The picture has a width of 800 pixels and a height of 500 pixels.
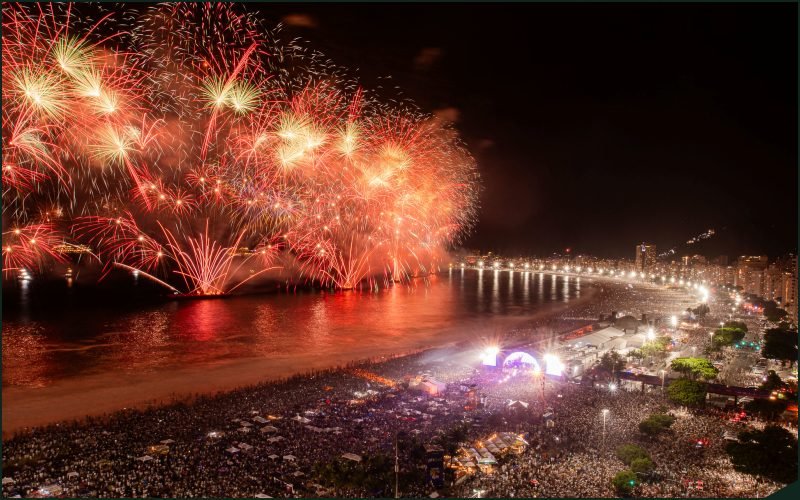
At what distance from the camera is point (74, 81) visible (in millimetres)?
11703

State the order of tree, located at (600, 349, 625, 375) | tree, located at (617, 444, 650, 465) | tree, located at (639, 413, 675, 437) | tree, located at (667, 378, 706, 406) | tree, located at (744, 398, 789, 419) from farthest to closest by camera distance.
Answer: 1. tree, located at (600, 349, 625, 375)
2. tree, located at (667, 378, 706, 406)
3. tree, located at (744, 398, 789, 419)
4. tree, located at (639, 413, 675, 437)
5. tree, located at (617, 444, 650, 465)

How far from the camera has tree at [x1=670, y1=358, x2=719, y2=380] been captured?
38.0ft

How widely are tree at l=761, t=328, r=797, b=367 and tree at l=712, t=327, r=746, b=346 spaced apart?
114 cm

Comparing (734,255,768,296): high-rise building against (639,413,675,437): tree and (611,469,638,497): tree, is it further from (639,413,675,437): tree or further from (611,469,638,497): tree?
(611,469,638,497): tree

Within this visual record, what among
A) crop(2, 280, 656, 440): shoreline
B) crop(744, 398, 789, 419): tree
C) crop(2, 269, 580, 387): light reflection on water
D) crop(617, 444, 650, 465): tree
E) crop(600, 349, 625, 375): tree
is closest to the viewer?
crop(617, 444, 650, 465): tree

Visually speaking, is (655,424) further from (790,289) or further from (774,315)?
(790,289)

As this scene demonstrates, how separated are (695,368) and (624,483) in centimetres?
645

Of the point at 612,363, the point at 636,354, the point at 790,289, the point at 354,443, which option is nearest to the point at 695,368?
the point at 612,363

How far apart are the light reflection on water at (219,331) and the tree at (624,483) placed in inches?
339

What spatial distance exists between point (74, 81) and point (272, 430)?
9220mm

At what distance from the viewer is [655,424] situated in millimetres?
8375

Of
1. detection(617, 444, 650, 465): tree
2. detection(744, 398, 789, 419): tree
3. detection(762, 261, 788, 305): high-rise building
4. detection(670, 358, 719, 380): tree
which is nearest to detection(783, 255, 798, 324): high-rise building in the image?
detection(762, 261, 788, 305): high-rise building

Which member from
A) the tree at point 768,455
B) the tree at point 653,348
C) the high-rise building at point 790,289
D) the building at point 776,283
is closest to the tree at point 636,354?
the tree at point 653,348

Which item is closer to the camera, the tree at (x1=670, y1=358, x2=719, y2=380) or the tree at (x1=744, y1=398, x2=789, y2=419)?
the tree at (x1=744, y1=398, x2=789, y2=419)
